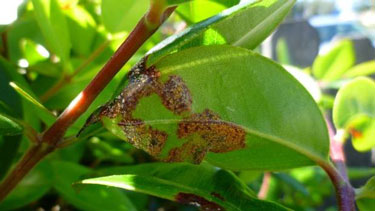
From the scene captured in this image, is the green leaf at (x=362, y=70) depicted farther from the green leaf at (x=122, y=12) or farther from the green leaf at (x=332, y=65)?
the green leaf at (x=122, y=12)

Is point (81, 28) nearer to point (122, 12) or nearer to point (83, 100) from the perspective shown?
point (122, 12)

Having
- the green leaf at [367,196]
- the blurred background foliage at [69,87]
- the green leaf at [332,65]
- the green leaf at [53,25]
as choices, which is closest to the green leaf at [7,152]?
the blurred background foliage at [69,87]

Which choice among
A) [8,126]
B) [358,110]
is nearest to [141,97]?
[8,126]

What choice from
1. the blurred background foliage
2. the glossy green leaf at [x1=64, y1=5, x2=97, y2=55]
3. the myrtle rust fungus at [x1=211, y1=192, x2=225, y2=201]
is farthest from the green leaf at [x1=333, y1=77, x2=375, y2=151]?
the glossy green leaf at [x1=64, y1=5, x2=97, y2=55]

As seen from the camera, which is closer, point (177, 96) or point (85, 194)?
point (177, 96)

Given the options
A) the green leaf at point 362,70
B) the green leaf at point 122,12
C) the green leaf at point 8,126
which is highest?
the green leaf at point 362,70

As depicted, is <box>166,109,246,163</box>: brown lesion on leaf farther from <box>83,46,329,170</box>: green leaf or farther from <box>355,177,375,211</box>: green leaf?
<box>355,177,375,211</box>: green leaf
